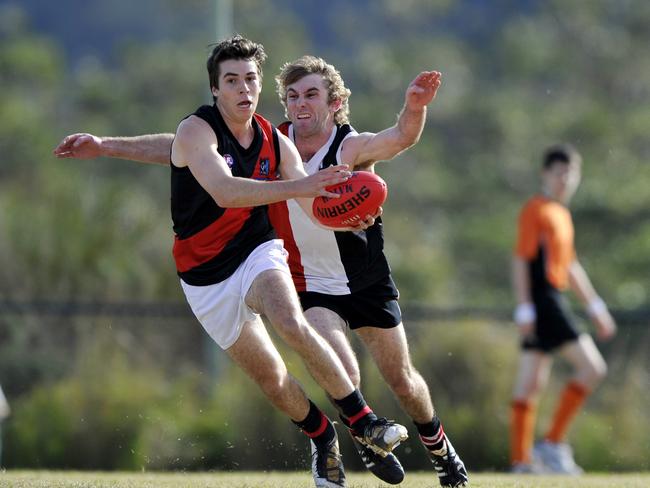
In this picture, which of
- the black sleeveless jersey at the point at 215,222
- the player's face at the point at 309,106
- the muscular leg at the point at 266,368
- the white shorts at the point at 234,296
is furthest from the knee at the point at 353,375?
the player's face at the point at 309,106

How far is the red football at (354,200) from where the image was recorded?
590 centimetres

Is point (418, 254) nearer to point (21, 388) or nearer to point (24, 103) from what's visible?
point (21, 388)

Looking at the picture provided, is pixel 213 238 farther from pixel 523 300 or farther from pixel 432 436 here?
pixel 523 300

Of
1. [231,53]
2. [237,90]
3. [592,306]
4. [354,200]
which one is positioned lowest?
[592,306]

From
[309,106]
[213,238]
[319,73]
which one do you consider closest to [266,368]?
[213,238]

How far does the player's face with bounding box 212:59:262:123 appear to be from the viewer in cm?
607

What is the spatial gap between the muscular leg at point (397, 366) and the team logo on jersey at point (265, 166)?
104 cm

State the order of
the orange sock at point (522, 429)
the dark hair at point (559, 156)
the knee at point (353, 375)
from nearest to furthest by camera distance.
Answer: the knee at point (353, 375) → the orange sock at point (522, 429) → the dark hair at point (559, 156)

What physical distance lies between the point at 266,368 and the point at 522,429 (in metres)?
4.66

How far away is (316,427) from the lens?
6.16m

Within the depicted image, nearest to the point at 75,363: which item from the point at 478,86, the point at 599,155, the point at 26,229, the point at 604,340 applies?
the point at 26,229

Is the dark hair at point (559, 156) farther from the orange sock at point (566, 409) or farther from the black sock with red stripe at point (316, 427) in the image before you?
the black sock with red stripe at point (316, 427)

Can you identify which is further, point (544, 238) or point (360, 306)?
point (544, 238)

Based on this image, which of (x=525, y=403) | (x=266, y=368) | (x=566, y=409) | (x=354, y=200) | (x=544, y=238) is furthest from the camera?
(x=544, y=238)
